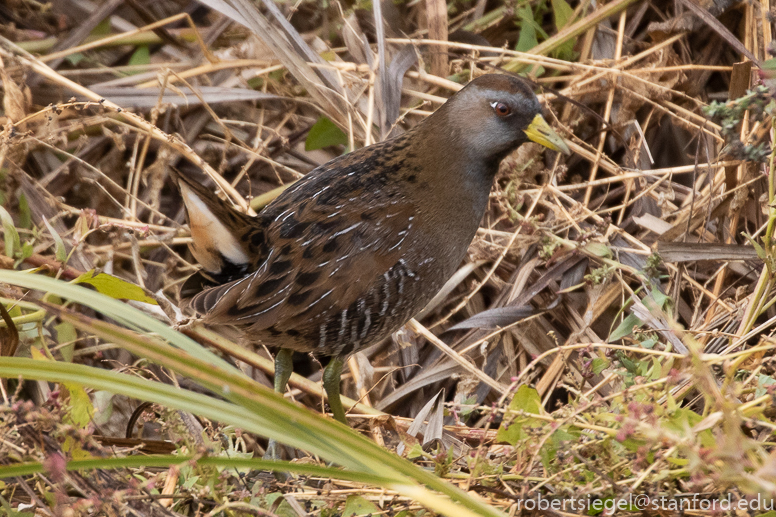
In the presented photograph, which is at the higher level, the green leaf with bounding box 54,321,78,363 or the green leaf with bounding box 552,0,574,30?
the green leaf with bounding box 54,321,78,363

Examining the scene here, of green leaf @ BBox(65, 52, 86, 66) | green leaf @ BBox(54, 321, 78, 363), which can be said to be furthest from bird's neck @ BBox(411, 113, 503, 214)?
green leaf @ BBox(65, 52, 86, 66)

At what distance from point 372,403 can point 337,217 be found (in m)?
0.72

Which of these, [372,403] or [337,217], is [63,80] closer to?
[337,217]

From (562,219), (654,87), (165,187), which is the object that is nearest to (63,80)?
(165,187)

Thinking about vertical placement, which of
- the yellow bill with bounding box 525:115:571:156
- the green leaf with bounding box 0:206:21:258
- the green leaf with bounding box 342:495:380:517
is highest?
the green leaf with bounding box 0:206:21:258

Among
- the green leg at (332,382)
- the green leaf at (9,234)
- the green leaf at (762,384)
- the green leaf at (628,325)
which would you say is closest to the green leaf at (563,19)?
the green leaf at (628,325)

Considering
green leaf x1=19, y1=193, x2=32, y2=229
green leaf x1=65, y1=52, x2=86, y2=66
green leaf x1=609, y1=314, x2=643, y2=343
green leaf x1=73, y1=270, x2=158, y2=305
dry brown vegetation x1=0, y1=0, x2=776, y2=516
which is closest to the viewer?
dry brown vegetation x1=0, y1=0, x2=776, y2=516

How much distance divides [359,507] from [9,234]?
3.99 feet

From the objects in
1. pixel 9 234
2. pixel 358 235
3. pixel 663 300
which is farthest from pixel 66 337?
pixel 663 300

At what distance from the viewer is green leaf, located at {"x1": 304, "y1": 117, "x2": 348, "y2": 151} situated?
2.77 m

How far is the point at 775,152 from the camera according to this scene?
1.49 meters

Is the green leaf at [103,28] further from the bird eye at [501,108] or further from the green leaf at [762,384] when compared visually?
the green leaf at [762,384]

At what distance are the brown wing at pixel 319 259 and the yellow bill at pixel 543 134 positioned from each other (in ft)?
1.31

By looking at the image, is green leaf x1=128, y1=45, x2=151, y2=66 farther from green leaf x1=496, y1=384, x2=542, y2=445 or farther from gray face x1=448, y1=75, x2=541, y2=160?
green leaf x1=496, y1=384, x2=542, y2=445
